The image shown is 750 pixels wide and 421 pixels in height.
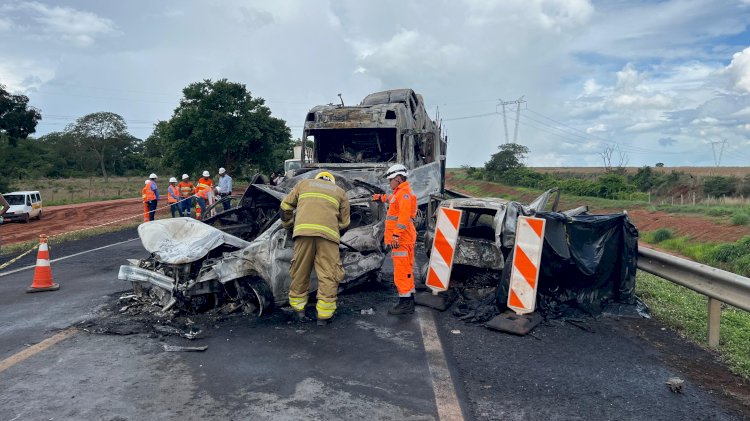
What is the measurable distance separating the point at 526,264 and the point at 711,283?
5.37 ft

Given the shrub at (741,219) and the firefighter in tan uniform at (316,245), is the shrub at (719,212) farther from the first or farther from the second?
the firefighter in tan uniform at (316,245)

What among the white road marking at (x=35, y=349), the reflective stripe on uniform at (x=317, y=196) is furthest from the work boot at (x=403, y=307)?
the white road marking at (x=35, y=349)

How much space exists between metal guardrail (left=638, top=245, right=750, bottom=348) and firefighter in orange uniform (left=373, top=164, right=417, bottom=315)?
2705mm

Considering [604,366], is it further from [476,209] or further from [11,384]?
[11,384]

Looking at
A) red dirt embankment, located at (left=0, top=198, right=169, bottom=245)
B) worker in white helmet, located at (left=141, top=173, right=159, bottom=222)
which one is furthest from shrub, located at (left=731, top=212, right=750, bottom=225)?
red dirt embankment, located at (left=0, top=198, right=169, bottom=245)

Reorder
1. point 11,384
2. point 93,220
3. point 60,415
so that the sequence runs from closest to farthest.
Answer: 1. point 60,415
2. point 11,384
3. point 93,220

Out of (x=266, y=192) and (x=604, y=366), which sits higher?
(x=266, y=192)

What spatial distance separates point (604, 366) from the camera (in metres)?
4.25

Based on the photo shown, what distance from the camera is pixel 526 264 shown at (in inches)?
218

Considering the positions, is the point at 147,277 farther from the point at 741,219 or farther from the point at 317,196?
the point at 741,219

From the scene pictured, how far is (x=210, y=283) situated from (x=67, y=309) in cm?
195

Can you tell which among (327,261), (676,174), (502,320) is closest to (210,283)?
(327,261)

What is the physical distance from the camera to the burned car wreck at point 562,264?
18.8 feet

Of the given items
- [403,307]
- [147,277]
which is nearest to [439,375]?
[403,307]
